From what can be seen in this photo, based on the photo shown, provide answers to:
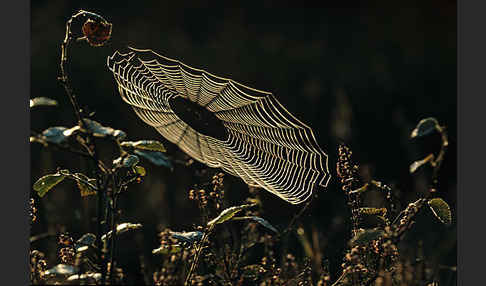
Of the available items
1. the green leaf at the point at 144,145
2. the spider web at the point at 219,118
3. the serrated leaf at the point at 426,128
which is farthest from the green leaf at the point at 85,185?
the serrated leaf at the point at 426,128

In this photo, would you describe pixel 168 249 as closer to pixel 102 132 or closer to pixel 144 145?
pixel 144 145

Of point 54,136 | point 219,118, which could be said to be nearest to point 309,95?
point 219,118

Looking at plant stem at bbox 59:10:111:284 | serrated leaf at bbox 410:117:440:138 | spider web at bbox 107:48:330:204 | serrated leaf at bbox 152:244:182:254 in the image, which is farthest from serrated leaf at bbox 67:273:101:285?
serrated leaf at bbox 410:117:440:138

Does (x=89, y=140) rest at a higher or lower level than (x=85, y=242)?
higher

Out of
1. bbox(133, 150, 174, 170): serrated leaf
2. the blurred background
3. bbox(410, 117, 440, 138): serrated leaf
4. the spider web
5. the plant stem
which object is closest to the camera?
bbox(133, 150, 174, 170): serrated leaf

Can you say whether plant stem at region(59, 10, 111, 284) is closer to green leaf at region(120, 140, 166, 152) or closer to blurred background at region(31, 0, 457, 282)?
green leaf at region(120, 140, 166, 152)

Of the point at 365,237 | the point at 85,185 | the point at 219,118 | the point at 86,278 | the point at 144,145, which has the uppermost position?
the point at 219,118
